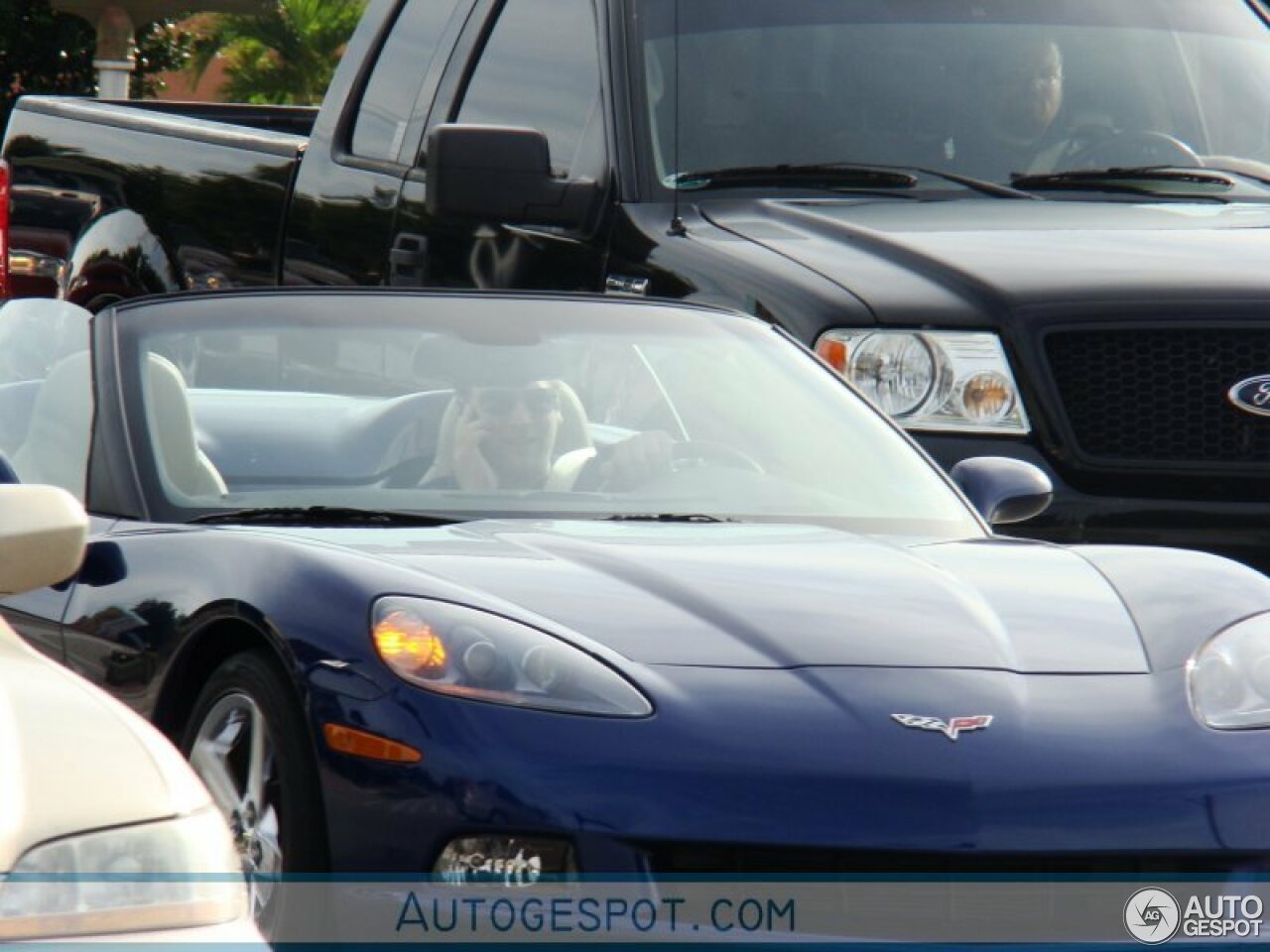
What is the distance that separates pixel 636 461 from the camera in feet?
18.7

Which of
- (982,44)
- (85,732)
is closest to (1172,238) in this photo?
(982,44)

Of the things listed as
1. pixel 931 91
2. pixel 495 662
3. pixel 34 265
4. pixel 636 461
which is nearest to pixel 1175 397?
pixel 931 91

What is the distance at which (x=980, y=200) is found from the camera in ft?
25.4

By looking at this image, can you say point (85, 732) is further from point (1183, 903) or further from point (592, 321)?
point (592, 321)

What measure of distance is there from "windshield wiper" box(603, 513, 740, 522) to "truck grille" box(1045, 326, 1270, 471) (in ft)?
5.76

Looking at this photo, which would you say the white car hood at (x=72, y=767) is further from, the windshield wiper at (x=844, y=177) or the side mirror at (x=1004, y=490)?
the windshield wiper at (x=844, y=177)

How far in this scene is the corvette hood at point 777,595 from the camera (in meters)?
4.36

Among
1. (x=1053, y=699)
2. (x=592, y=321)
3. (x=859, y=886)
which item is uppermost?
(x=592, y=321)

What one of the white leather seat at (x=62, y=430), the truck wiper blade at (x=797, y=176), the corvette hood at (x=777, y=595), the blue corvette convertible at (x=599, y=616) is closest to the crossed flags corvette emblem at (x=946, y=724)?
the blue corvette convertible at (x=599, y=616)

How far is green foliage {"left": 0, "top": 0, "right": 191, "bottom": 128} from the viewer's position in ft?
132

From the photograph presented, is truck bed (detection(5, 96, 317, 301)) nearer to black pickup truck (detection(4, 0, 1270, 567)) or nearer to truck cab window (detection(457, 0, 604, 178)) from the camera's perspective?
black pickup truck (detection(4, 0, 1270, 567))

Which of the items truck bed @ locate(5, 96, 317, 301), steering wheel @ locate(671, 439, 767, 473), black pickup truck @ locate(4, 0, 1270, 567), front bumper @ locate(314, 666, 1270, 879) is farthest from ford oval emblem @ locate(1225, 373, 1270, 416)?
truck bed @ locate(5, 96, 317, 301)

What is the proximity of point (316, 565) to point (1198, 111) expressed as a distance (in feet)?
15.3

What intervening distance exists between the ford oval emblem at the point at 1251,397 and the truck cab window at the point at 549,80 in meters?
1.91
